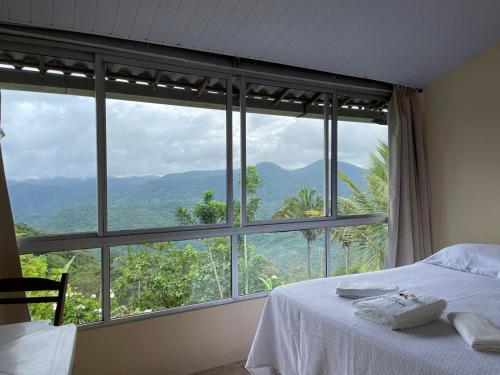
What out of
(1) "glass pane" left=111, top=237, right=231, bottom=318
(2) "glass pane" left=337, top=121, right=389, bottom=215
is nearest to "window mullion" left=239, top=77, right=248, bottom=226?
(1) "glass pane" left=111, top=237, right=231, bottom=318

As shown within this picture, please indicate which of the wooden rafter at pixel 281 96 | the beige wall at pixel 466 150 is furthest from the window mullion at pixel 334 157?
the beige wall at pixel 466 150

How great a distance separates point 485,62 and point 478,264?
5.61ft

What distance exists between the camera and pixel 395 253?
330 centimetres

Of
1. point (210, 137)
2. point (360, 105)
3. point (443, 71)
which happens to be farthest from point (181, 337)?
point (443, 71)

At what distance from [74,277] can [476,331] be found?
7.25 ft

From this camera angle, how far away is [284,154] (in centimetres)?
297

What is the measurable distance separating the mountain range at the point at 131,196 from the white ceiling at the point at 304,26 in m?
0.91

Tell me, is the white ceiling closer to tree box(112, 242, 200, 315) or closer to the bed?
tree box(112, 242, 200, 315)

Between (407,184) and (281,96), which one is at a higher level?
(281,96)

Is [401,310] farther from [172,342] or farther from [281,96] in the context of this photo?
[281,96]

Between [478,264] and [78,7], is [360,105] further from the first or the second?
[78,7]

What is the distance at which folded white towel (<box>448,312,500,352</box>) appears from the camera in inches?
51.4

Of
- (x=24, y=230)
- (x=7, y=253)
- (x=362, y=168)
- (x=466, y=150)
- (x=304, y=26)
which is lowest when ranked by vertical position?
(x=7, y=253)

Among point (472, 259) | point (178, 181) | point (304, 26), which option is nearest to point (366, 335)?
point (472, 259)
